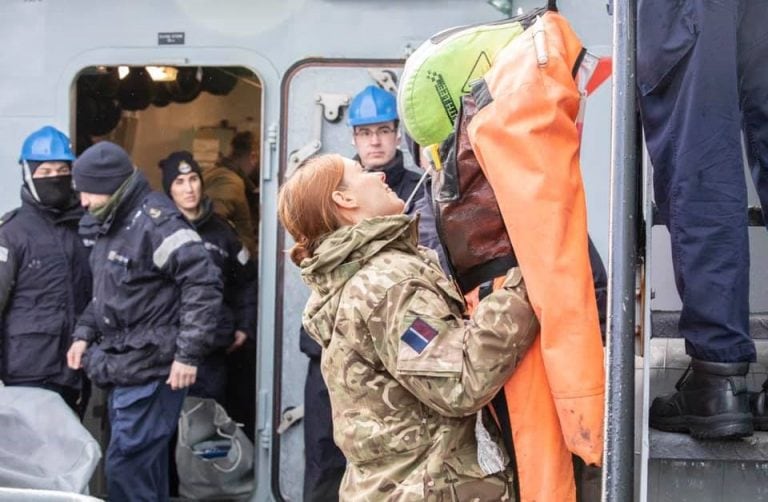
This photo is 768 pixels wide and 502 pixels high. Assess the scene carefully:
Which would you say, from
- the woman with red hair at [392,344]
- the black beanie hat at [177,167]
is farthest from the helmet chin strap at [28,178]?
the woman with red hair at [392,344]

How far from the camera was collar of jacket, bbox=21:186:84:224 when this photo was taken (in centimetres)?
527

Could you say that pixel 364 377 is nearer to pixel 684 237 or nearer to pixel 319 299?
pixel 319 299

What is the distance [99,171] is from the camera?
193 inches

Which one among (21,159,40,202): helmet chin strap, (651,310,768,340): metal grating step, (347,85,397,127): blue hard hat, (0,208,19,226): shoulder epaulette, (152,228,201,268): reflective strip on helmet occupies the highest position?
(347,85,397,127): blue hard hat

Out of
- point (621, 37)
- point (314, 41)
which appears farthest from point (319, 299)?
point (314, 41)

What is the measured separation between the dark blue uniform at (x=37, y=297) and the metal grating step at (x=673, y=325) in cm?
322

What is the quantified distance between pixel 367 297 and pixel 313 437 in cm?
256

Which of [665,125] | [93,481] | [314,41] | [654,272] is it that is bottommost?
[93,481]

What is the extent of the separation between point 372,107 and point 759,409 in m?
2.83

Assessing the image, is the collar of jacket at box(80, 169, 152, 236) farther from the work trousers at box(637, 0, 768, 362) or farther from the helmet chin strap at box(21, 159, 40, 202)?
the work trousers at box(637, 0, 768, 362)

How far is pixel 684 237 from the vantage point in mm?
2154

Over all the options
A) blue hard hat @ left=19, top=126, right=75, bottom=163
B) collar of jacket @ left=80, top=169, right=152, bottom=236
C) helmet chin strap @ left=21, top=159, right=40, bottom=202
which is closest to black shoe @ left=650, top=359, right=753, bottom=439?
collar of jacket @ left=80, top=169, right=152, bottom=236

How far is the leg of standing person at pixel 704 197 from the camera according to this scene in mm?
2117

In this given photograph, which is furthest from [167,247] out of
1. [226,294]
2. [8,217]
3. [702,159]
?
[702,159]
